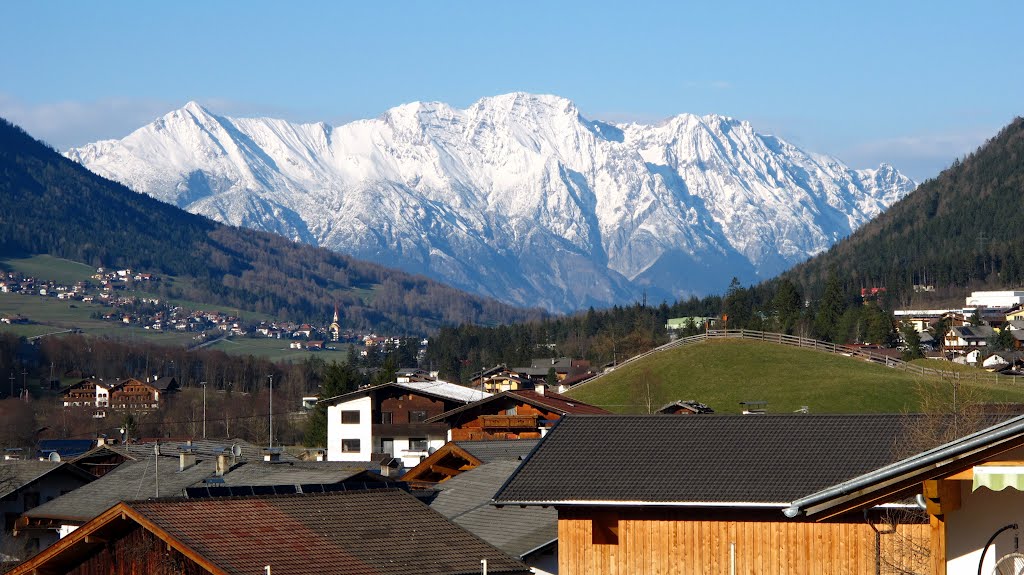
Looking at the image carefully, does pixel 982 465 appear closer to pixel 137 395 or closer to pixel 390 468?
pixel 390 468

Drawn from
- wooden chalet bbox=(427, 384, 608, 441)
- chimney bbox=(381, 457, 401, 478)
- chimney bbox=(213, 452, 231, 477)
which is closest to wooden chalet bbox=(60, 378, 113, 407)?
wooden chalet bbox=(427, 384, 608, 441)

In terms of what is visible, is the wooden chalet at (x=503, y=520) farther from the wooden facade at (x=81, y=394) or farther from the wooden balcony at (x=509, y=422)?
the wooden facade at (x=81, y=394)

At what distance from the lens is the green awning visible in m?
9.38

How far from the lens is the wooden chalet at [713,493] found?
61.3ft

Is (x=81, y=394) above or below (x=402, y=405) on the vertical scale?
below

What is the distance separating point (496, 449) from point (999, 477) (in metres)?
40.8

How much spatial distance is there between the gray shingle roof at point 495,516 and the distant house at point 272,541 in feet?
4.67

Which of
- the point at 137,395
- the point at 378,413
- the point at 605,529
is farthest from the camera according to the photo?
the point at 137,395

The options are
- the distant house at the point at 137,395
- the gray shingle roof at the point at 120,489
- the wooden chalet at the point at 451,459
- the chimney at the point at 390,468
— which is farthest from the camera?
the distant house at the point at 137,395

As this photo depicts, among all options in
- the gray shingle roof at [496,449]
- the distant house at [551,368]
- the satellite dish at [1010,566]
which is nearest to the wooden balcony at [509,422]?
the gray shingle roof at [496,449]

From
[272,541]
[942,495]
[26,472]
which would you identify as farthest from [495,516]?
[26,472]

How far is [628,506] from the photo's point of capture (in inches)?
757

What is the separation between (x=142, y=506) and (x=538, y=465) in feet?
21.5

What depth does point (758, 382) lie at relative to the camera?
108125 millimetres
